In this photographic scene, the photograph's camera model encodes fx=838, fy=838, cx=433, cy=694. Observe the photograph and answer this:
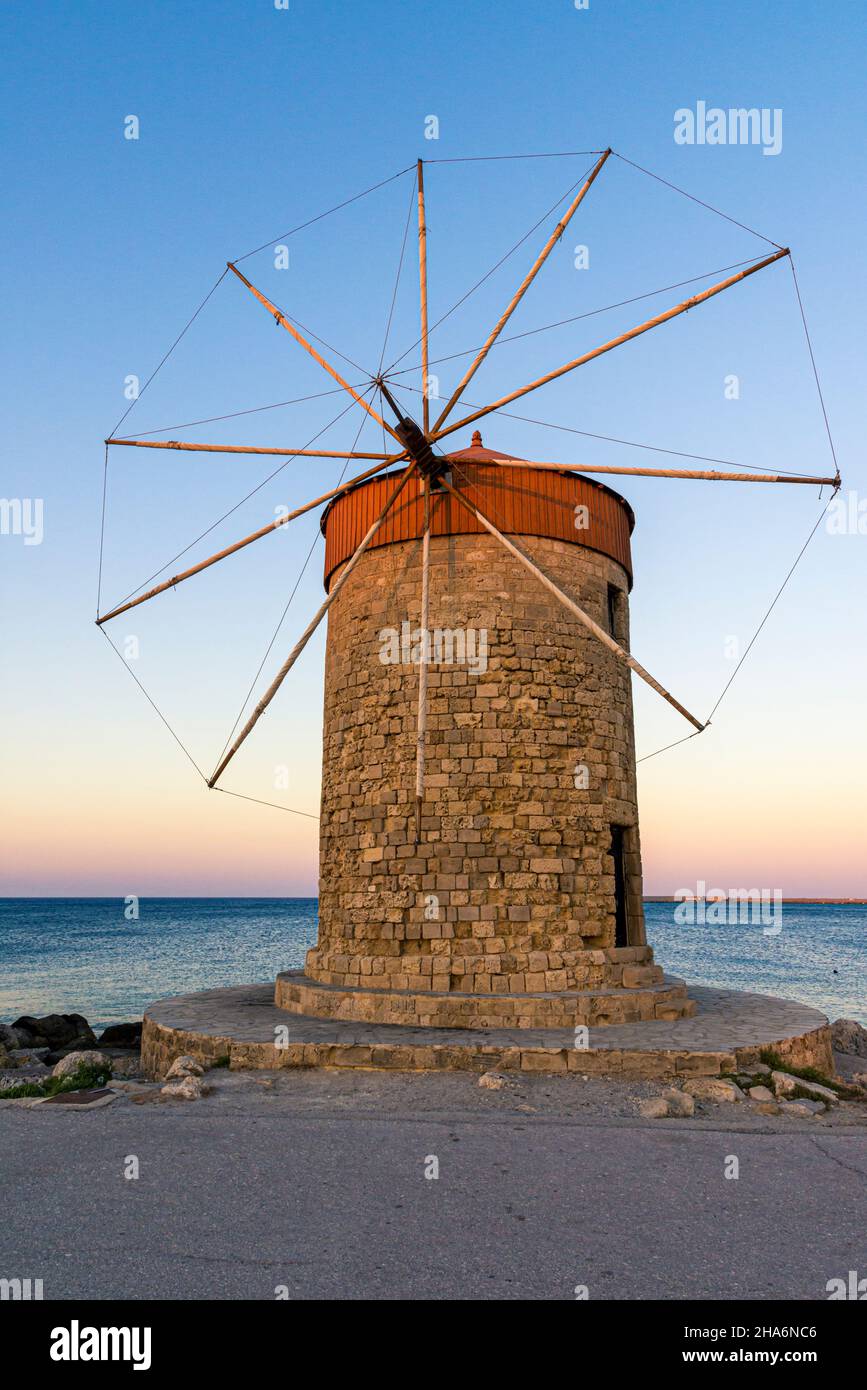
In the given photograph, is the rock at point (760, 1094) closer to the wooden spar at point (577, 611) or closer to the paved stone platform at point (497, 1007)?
the paved stone platform at point (497, 1007)

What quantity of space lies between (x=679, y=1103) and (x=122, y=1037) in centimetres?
1123

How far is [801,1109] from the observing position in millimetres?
7383

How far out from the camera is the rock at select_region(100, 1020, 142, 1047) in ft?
48.9

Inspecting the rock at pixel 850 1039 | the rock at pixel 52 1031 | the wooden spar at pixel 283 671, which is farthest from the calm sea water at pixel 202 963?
the wooden spar at pixel 283 671

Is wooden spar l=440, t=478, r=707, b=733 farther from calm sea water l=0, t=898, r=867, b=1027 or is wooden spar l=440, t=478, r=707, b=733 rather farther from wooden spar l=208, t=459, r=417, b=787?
calm sea water l=0, t=898, r=867, b=1027

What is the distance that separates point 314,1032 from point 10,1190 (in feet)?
15.1

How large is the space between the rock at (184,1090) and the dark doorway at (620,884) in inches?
269

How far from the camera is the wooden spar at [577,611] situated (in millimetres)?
10266

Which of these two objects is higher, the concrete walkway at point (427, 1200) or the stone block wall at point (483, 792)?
the stone block wall at point (483, 792)

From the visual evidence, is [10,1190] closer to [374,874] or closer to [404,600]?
[374,874]

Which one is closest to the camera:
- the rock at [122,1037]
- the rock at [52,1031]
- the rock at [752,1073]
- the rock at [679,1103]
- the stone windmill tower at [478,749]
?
the rock at [679,1103]

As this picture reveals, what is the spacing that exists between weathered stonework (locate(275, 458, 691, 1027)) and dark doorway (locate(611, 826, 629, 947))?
0.06m

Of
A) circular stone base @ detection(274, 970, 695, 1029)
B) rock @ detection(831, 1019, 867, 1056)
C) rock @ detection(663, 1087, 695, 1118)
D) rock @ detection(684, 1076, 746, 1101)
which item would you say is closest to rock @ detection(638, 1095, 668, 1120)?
rock @ detection(663, 1087, 695, 1118)
